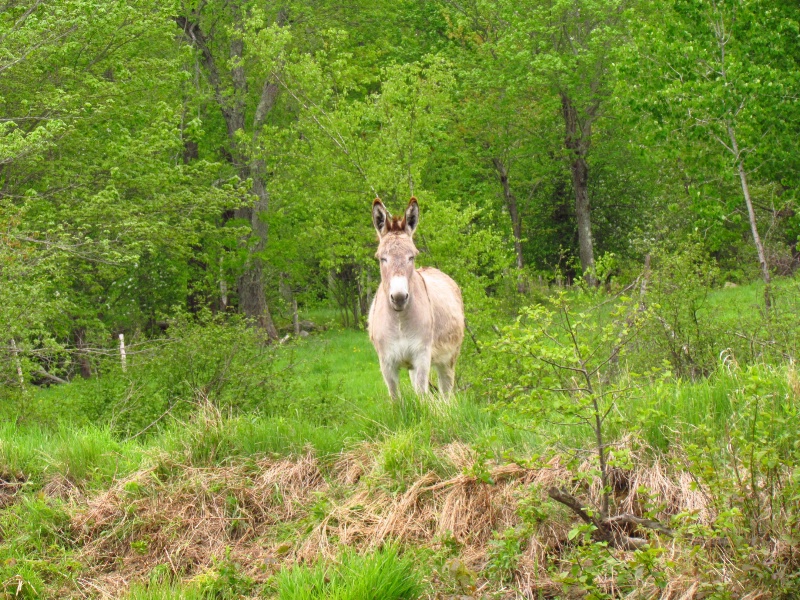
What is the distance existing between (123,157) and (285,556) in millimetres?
13265

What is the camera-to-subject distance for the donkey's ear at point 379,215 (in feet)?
30.5

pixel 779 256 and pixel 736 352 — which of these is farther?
pixel 779 256

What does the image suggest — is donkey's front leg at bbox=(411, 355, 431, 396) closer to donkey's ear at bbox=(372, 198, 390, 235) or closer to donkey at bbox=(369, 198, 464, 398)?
donkey at bbox=(369, 198, 464, 398)

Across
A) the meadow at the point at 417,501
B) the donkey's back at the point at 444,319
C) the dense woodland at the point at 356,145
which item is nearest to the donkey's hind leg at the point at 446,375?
the donkey's back at the point at 444,319

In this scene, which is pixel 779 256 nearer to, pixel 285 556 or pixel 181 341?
pixel 181 341

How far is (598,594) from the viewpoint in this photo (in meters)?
4.48

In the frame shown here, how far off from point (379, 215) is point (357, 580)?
5135mm

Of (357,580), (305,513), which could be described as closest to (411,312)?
(305,513)

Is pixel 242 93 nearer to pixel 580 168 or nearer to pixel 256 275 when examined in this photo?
pixel 256 275

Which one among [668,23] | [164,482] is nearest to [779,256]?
[668,23]

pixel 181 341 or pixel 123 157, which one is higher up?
pixel 123 157

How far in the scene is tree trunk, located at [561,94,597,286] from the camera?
1127 inches

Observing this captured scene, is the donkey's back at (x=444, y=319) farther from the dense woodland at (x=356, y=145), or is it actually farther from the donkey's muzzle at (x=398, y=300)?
the dense woodland at (x=356, y=145)

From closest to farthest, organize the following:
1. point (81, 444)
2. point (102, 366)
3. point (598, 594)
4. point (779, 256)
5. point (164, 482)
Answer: point (598, 594), point (164, 482), point (81, 444), point (102, 366), point (779, 256)
